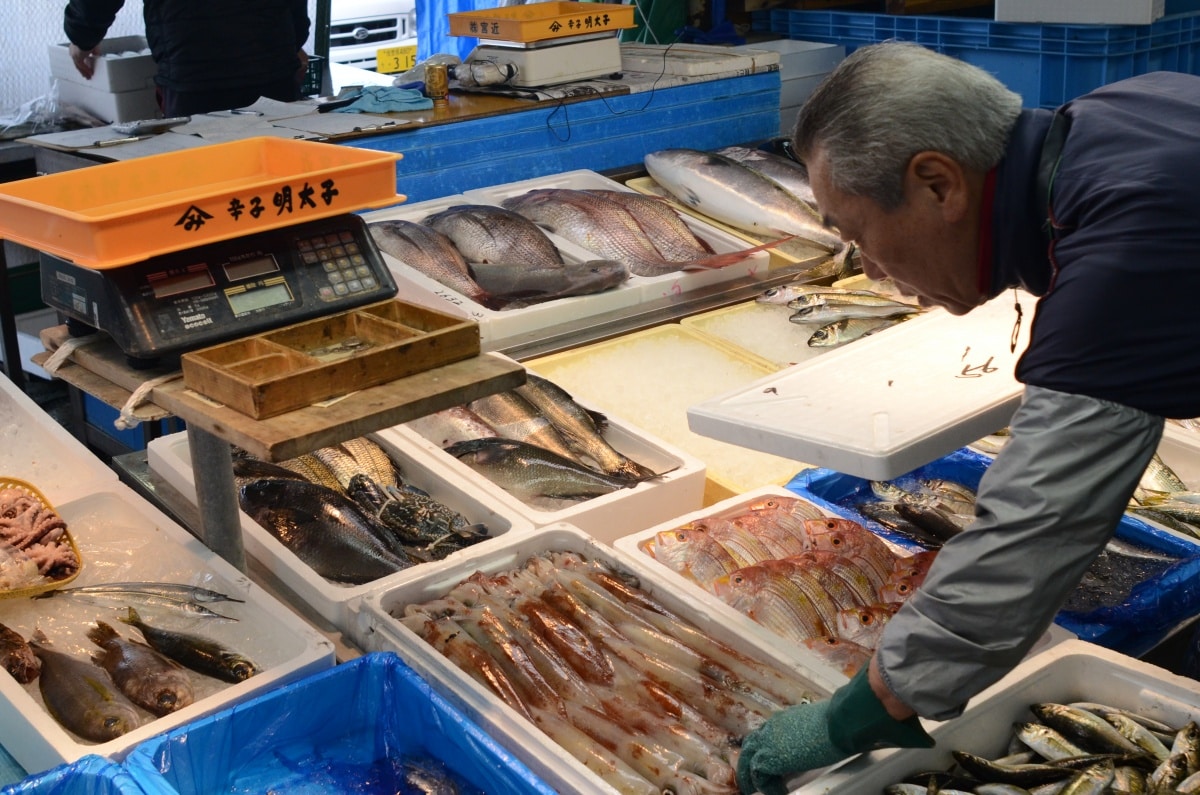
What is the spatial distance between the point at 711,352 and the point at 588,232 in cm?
83

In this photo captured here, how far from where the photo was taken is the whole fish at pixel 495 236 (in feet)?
13.9

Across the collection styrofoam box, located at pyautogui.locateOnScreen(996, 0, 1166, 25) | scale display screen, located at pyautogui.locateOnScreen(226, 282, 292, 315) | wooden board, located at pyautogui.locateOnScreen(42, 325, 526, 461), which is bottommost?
wooden board, located at pyautogui.locateOnScreen(42, 325, 526, 461)

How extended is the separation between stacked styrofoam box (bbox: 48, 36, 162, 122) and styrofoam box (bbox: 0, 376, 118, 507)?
12.6ft

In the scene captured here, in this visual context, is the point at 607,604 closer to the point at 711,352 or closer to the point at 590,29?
the point at 711,352

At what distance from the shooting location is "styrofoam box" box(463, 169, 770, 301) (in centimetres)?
418

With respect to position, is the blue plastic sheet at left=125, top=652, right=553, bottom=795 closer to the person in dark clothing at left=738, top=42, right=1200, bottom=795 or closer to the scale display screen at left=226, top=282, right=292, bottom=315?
the person in dark clothing at left=738, top=42, right=1200, bottom=795

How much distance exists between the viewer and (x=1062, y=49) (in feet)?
16.1

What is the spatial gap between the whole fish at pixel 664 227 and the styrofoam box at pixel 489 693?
1.99m

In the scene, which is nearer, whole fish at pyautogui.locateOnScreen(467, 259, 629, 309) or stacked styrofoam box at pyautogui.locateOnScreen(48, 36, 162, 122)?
whole fish at pyautogui.locateOnScreen(467, 259, 629, 309)

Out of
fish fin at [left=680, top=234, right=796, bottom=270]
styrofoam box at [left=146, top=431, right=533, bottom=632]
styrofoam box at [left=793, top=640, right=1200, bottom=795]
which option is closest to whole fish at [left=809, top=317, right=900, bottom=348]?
fish fin at [left=680, top=234, right=796, bottom=270]

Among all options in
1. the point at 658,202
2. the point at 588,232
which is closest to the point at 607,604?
the point at 588,232

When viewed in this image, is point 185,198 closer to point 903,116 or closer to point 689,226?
point 903,116

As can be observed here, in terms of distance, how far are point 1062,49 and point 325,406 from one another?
4041 mm

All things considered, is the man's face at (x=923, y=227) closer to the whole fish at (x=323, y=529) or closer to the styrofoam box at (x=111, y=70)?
the whole fish at (x=323, y=529)
